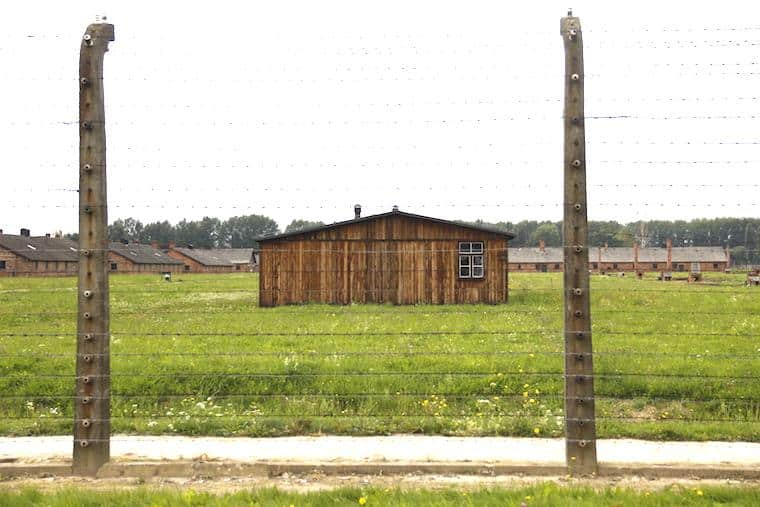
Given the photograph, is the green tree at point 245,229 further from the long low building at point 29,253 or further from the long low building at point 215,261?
the long low building at point 29,253

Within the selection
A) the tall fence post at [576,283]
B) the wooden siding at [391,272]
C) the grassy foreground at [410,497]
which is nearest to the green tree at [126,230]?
the grassy foreground at [410,497]

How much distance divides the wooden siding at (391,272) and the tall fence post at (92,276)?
2027 centimetres

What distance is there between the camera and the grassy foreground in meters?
5.20

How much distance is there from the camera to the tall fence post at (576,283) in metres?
6.16

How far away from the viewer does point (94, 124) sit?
634 centimetres

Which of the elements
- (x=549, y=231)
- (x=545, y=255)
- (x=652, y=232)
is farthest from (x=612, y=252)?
(x=549, y=231)

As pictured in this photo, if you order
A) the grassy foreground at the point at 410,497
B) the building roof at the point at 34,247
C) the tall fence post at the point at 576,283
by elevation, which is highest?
the building roof at the point at 34,247

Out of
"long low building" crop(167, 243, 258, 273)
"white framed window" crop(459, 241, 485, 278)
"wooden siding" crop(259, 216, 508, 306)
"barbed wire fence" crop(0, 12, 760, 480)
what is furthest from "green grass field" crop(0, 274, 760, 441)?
"long low building" crop(167, 243, 258, 273)

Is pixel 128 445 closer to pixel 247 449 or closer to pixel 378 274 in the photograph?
pixel 247 449

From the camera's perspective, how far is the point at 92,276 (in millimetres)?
6301

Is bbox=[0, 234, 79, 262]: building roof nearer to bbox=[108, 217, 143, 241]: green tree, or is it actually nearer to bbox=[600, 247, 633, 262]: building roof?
bbox=[600, 247, 633, 262]: building roof

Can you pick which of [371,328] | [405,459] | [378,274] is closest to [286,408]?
[405,459]

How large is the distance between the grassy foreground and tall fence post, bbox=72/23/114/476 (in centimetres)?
79

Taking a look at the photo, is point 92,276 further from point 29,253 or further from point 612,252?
point 29,253
